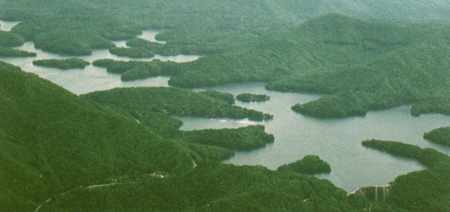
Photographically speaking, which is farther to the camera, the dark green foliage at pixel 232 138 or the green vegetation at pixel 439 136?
the green vegetation at pixel 439 136

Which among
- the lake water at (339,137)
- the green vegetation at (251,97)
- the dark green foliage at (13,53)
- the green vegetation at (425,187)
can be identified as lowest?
the dark green foliage at (13,53)

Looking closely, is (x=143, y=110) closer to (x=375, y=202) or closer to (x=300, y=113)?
(x=300, y=113)

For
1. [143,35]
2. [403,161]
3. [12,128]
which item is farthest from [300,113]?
[143,35]

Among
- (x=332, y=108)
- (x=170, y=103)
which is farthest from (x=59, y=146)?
(x=332, y=108)

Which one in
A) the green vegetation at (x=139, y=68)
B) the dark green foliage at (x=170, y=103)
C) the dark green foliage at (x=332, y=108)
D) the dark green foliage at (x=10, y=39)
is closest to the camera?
the dark green foliage at (x=170, y=103)

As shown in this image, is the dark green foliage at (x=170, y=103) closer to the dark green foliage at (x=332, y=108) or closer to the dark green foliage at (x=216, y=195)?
the dark green foliage at (x=332, y=108)

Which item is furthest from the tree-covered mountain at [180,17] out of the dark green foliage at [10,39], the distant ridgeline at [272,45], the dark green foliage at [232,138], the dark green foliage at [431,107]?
the dark green foliage at [232,138]
